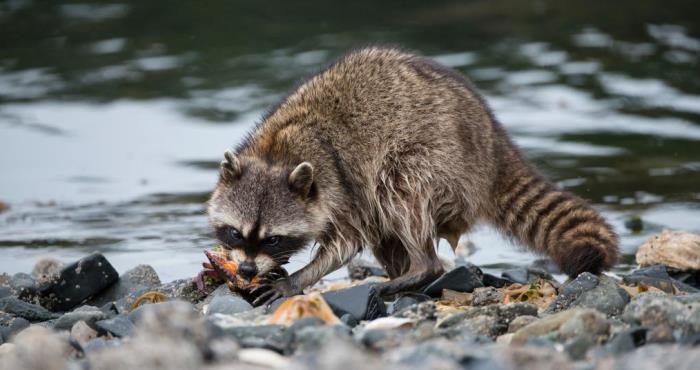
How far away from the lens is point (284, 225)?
547cm

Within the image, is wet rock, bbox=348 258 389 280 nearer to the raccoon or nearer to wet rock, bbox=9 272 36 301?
the raccoon

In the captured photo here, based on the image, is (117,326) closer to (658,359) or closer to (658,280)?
(658,359)

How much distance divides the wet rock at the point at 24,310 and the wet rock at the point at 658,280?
2.88m

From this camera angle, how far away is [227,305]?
4.92 metres

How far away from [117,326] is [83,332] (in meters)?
0.15

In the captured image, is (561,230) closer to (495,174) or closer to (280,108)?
(495,174)

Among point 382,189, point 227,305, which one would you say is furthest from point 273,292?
point 382,189

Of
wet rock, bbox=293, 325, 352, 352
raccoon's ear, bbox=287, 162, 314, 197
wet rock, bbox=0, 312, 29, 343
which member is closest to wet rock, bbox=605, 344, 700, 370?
wet rock, bbox=293, 325, 352, 352

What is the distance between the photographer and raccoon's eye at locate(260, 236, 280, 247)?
17.9 ft

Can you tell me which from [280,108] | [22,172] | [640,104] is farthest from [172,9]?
[280,108]

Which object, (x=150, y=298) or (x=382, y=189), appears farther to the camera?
(x=382, y=189)

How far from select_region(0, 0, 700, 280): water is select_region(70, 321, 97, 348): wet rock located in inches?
64.7

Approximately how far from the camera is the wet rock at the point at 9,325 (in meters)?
4.93

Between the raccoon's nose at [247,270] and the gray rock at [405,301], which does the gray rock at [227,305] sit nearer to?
the raccoon's nose at [247,270]
